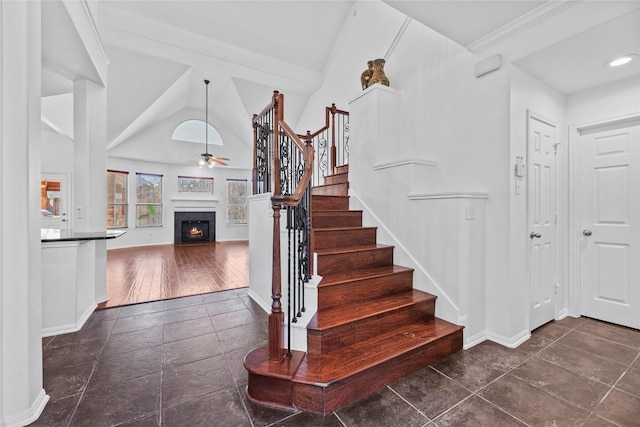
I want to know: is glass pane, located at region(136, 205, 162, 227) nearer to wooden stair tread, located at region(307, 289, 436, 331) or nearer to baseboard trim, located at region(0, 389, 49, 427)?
baseboard trim, located at region(0, 389, 49, 427)

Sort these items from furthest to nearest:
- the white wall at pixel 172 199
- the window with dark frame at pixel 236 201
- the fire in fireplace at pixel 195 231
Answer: the window with dark frame at pixel 236 201, the fire in fireplace at pixel 195 231, the white wall at pixel 172 199

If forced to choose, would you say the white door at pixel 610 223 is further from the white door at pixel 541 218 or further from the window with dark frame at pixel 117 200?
the window with dark frame at pixel 117 200

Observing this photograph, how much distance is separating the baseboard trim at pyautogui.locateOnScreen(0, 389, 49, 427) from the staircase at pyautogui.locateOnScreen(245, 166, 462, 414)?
3.80 ft

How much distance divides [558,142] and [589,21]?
1264mm

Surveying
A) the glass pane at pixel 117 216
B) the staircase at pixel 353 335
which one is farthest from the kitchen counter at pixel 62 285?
the glass pane at pixel 117 216

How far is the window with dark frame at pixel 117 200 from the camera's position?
798 centimetres

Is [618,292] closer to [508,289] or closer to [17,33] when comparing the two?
[508,289]

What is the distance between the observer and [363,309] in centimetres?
220

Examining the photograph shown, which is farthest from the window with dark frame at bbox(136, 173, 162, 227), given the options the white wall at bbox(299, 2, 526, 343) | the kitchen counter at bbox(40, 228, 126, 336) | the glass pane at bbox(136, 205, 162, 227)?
the white wall at bbox(299, 2, 526, 343)

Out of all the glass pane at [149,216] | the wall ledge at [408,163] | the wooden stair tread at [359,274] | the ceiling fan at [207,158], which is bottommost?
the wooden stair tread at [359,274]

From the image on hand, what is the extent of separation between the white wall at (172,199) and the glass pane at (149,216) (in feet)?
0.41

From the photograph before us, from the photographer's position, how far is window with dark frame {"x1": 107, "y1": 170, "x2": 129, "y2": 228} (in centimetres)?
798

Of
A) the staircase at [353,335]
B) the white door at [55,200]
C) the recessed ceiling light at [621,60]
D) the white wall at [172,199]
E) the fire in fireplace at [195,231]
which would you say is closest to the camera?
the staircase at [353,335]

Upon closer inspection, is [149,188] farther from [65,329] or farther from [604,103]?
[604,103]
